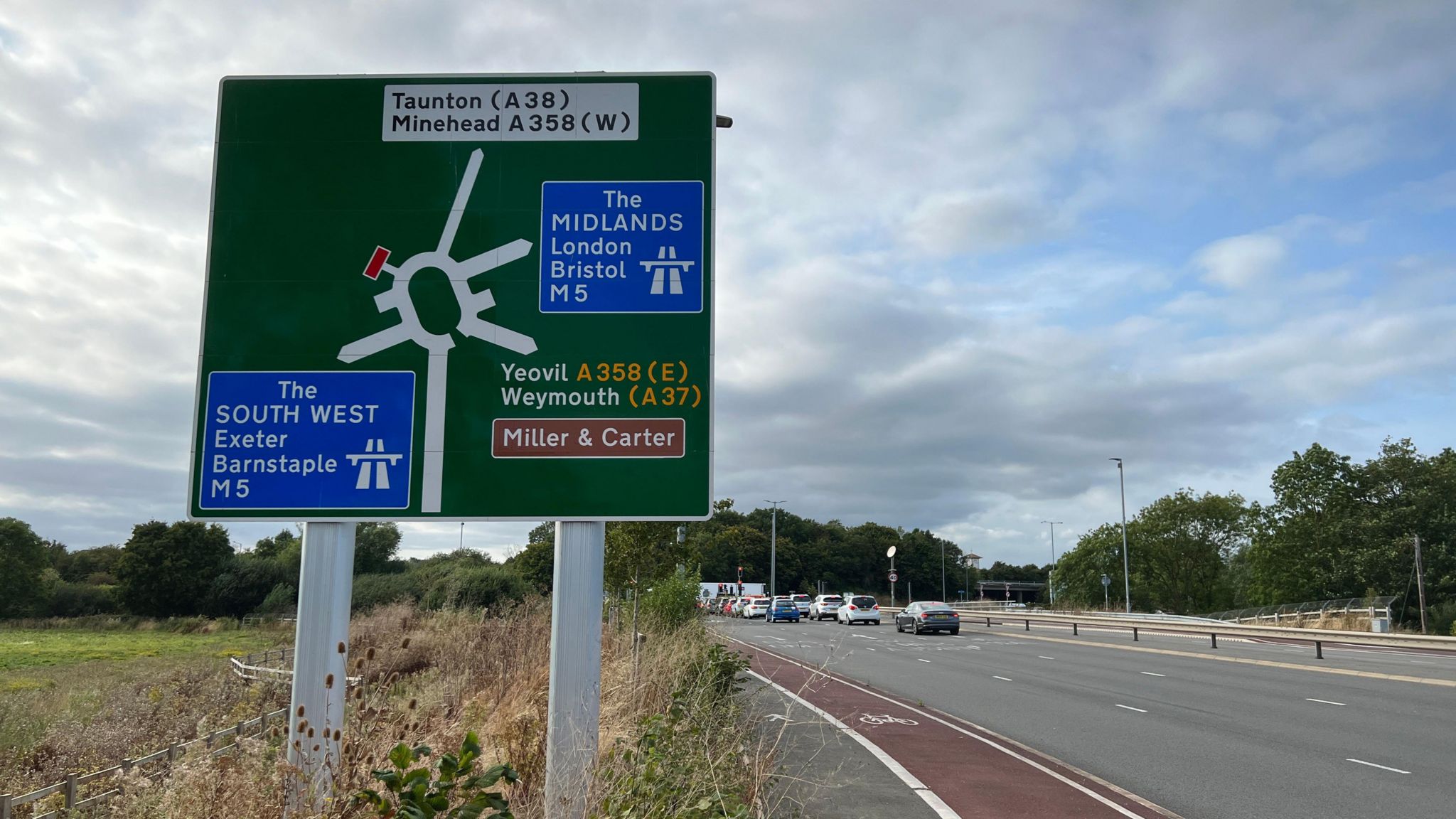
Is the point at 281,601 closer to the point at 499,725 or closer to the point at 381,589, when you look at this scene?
the point at 381,589

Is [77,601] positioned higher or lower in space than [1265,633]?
lower

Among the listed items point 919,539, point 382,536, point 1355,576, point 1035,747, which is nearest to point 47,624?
point 382,536

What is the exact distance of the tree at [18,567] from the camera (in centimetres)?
5703

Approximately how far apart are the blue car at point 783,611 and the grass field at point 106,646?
2579cm

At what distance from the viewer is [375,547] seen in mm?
58125

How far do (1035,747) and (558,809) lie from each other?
8.56 m

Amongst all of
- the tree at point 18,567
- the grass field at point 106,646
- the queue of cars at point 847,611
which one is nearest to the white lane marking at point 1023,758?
the grass field at point 106,646

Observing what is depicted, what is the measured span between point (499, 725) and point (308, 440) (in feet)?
12.1

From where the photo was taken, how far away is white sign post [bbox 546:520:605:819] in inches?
203

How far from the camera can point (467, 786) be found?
12.3 feet

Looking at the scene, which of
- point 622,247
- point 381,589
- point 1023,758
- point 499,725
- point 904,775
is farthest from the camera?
point 381,589

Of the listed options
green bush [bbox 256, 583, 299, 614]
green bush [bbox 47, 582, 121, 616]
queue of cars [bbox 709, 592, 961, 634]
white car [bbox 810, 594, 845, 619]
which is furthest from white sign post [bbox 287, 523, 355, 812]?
green bush [bbox 47, 582, 121, 616]

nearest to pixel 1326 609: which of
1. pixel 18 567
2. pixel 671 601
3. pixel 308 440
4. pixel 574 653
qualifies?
pixel 671 601

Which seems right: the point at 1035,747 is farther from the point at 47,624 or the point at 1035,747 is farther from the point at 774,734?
the point at 47,624
